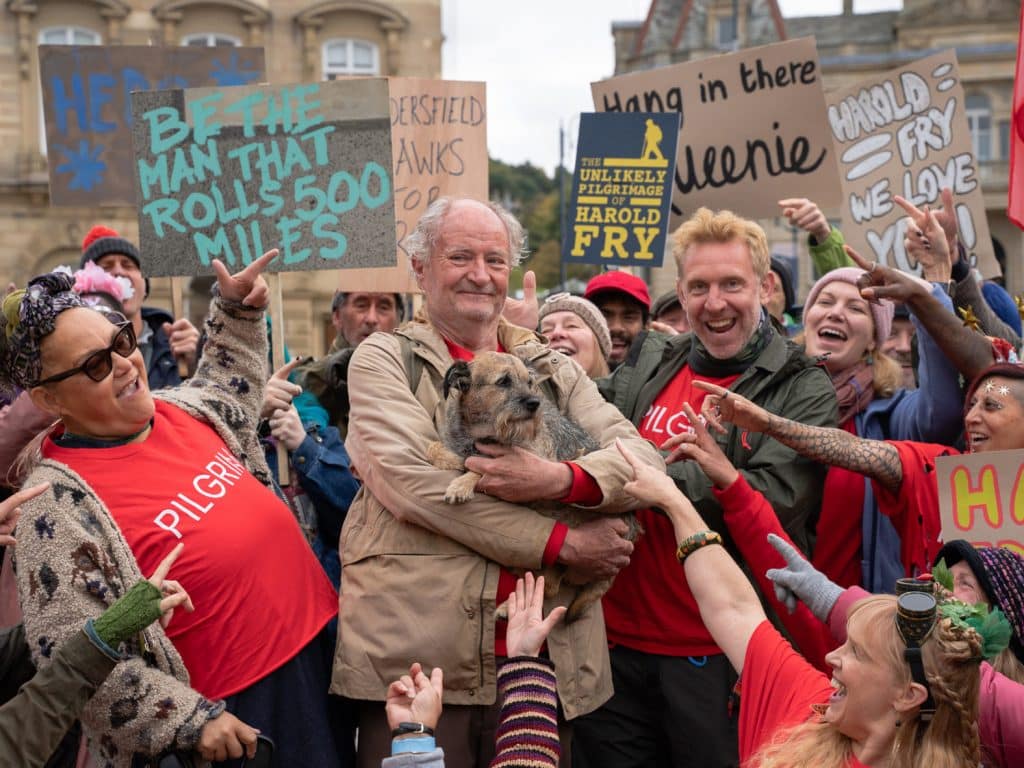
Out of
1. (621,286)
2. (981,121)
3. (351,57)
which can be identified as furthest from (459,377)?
(981,121)

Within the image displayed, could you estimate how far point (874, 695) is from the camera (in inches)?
112

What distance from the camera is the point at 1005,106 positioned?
4250cm

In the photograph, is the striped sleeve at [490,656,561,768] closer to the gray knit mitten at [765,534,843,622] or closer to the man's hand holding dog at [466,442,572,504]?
the man's hand holding dog at [466,442,572,504]

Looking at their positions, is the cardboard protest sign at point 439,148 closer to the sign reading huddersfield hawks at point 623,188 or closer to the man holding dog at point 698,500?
the sign reading huddersfield hawks at point 623,188

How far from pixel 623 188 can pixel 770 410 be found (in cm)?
286

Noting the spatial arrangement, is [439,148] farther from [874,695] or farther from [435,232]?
[874,695]

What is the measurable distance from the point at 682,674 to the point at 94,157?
4929 mm

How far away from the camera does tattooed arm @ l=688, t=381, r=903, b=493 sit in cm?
417

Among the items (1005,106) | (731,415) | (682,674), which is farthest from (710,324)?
(1005,106)

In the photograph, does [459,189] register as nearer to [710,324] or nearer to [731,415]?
[710,324]

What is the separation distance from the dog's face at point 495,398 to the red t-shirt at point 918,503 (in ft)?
4.46

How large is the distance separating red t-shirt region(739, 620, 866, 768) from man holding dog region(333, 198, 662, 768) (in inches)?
25.8

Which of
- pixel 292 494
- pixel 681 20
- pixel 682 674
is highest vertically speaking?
pixel 681 20

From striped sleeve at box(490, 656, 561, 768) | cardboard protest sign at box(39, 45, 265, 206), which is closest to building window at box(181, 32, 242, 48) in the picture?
cardboard protest sign at box(39, 45, 265, 206)
